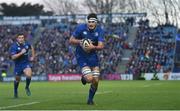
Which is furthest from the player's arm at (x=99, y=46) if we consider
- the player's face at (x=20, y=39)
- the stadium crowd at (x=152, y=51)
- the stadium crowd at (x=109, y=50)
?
the stadium crowd at (x=109, y=50)

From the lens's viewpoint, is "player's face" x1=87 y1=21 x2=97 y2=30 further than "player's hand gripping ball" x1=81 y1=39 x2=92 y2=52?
Yes

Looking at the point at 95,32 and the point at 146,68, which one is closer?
the point at 95,32

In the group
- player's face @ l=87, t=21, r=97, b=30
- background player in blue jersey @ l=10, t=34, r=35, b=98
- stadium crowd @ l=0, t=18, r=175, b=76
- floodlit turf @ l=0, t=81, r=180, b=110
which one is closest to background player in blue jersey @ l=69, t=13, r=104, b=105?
player's face @ l=87, t=21, r=97, b=30

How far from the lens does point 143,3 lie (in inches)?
3551

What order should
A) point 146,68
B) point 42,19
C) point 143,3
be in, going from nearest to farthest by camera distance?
point 146,68
point 42,19
point 143,3

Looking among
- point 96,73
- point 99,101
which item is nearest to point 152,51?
point 99,101

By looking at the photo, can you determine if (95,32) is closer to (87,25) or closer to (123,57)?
(87,25)

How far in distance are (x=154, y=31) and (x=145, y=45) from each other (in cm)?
305

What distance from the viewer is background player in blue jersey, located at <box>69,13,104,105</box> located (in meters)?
15.2

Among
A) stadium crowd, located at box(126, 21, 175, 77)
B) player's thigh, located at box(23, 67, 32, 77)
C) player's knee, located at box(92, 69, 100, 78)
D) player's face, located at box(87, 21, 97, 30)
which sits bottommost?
stadium crowd, located at box(126, 21, 175, 77)

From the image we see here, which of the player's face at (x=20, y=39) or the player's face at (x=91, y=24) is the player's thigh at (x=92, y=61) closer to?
the player's face at (x=91, y=24)

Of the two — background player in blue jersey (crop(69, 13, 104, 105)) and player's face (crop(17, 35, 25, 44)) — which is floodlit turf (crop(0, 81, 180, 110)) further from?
player's face (crop(17, 35, 25, 44))

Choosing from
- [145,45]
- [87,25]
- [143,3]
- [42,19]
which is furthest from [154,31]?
[87,25]

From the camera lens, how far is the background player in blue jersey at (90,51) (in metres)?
15.2
